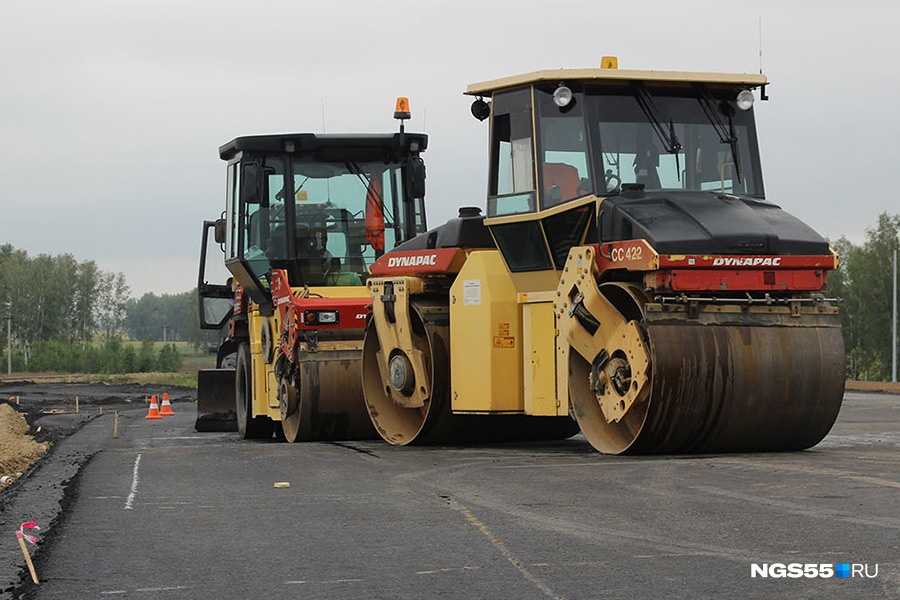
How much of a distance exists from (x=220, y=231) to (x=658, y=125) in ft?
27.9

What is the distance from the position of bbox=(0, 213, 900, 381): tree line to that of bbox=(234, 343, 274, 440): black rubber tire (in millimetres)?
35813

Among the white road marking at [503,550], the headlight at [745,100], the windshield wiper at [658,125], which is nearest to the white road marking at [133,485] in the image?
the white road marking at [503,550]

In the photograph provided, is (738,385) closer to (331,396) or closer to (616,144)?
(616,144)

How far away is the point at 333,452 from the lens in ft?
43.5

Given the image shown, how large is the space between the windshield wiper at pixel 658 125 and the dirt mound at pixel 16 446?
703 centimetres

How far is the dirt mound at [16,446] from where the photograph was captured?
15094mm

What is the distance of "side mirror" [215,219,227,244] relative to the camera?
18972mm

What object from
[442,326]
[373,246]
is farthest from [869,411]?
[442,326]

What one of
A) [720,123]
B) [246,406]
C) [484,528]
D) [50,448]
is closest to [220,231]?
[246,406]

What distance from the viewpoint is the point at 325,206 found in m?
17.5

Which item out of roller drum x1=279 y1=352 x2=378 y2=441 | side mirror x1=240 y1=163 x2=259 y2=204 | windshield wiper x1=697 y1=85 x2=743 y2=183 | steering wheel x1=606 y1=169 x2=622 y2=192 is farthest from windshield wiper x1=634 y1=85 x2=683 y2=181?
side mirror x1=240 y1=163 x2=259 y2=204

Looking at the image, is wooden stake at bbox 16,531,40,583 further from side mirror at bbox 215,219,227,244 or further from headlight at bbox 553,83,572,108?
side mirror at bbox 215,219,227,244

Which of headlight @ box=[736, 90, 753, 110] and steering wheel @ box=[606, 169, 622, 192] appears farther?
headlight @ box=[736, 90, 753, 110]

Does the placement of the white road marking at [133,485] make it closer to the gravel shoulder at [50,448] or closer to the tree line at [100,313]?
the gravel shoulder at [50,448]
